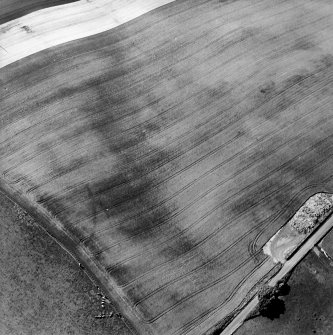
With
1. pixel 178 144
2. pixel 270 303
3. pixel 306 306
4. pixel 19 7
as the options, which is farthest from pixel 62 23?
pixel 306 306

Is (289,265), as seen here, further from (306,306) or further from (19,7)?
(19,7)

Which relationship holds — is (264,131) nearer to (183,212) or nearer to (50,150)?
(183,212)

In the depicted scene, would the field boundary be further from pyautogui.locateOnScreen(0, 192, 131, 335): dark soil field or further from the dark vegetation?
the dark vegetation

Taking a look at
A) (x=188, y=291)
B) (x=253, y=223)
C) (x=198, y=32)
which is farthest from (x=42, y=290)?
(x=198, y=32)

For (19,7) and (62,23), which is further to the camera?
(19,7)

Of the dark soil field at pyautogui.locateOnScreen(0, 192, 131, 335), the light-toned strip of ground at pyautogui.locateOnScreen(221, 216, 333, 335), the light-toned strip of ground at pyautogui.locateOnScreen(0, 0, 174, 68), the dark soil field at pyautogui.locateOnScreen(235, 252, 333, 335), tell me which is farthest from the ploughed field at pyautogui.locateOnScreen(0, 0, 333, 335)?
the dark soil field at pyautogui.locateOnScreen(235, 252, 333, 335)

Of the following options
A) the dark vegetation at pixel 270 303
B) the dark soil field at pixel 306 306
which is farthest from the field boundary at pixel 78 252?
the dark vegetation at pixel 270 303
